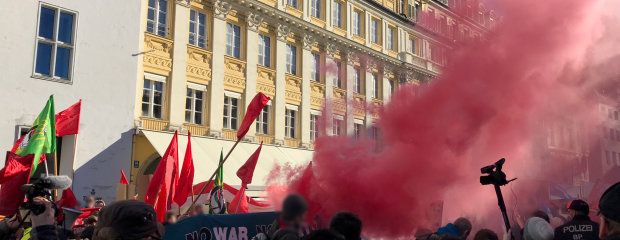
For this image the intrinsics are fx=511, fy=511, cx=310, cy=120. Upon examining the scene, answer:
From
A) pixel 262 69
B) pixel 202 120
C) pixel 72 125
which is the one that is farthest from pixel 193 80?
pixel 72 125

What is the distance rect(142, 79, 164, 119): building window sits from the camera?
16.8 m

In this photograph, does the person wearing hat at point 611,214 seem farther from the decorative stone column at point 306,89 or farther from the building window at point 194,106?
the decorative stone column at point 306,89

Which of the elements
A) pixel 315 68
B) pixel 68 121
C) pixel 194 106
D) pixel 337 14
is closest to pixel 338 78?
pixel 315 68

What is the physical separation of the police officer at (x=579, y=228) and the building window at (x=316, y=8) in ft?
61.6

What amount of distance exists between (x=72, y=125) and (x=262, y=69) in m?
10.5

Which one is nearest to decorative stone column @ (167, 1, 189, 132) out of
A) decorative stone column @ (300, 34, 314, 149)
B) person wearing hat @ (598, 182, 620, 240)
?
decorative stone column @ (300, 34, 314, 149)

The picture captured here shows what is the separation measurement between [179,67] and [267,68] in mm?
4190

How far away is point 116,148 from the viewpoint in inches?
614

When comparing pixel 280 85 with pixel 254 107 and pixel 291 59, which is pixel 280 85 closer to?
pixel 291 59

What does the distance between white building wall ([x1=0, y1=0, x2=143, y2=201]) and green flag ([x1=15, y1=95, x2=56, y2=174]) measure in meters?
5.53

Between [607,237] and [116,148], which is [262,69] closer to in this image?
[116,148]

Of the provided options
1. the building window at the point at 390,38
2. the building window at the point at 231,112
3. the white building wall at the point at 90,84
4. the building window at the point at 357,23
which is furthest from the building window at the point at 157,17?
the building window at the point at 390,38

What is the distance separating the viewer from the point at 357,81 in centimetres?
2419

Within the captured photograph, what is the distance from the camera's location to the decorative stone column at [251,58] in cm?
1964
